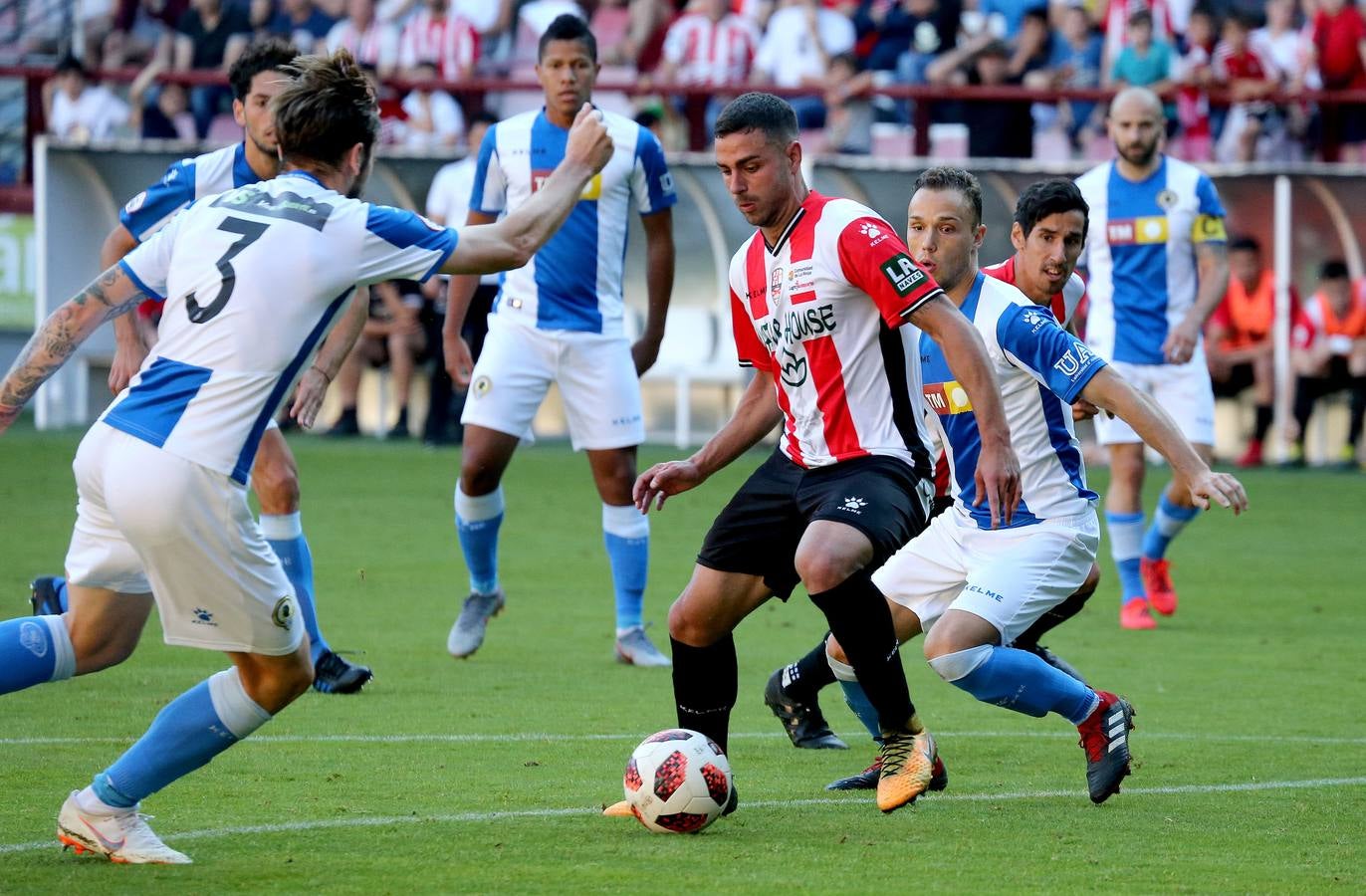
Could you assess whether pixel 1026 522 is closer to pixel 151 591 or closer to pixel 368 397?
pixel 151 591

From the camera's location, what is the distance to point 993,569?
6.03 m

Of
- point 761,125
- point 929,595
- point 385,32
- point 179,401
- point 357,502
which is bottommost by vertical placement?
point 357,502

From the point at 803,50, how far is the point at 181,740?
50.2 ft

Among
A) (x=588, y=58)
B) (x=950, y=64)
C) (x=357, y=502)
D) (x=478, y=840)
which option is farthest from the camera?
(x=950, y=64)

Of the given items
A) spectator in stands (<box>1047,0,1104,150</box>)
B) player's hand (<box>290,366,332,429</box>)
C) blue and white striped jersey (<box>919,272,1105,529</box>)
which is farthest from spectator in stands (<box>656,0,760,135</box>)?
blue and white striped jersey (<box>919,272,1105,529</box>)

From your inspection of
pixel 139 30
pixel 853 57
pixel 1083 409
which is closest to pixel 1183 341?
pixel 1083 409

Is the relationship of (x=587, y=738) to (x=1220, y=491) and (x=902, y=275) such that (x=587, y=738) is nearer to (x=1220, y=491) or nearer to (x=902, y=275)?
(x=902, y=275)

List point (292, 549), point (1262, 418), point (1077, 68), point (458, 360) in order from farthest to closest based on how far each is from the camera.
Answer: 1. point (1077, 68)
2. point (1262, 418)
3. point (458, 360)
4. point (292, 549)

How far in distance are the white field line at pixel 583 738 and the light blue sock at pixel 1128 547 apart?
300 cm

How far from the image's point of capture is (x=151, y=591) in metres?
4.98

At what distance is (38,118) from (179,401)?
1734 cm

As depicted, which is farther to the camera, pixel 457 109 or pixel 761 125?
pixel 457 109

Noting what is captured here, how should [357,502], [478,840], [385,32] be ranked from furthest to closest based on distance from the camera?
[385,32] < [357,502] < [478,840]

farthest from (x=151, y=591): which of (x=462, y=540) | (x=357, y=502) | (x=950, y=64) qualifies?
(x=950, y=64)
